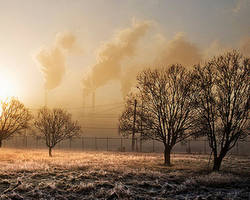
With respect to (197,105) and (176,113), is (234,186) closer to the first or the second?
(197,105)

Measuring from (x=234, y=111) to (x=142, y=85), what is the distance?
413 inches

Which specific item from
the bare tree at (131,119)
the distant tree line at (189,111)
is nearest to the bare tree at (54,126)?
the distant tree line at (189,111)

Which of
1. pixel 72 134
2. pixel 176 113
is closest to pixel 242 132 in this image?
pixel 176 113

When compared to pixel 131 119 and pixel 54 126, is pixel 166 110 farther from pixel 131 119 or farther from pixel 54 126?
pixel 54 126

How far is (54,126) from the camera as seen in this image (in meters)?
42.3

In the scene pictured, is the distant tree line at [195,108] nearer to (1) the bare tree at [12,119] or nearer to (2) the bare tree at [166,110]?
(2) the bare tree at [166,110]

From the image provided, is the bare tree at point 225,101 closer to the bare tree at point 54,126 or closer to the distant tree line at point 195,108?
the distant tree line at point 195,108

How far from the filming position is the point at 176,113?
27.1m

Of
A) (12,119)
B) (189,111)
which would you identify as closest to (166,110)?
(189,111)

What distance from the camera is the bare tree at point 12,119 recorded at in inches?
Result: 1380

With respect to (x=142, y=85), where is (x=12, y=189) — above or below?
below

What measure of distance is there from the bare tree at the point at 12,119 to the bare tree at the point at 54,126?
5387 mm

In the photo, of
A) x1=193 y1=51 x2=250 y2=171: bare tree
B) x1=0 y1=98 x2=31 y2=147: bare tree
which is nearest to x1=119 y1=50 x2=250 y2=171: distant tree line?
x1=193 y1=51 x2=250 y2=171: bare tree

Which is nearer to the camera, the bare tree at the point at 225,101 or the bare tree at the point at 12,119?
the bare tree at the point at 225,101
